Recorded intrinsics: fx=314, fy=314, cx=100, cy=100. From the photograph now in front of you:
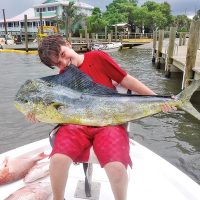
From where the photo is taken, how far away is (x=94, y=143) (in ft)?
8.52

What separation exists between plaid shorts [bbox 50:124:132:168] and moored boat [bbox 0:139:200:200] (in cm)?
66

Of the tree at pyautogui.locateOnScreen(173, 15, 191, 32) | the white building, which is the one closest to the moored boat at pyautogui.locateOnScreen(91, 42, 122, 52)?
the white building

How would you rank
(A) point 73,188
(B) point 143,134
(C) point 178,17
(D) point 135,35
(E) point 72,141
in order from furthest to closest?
1. (C) point 178,17
2. (D) point 135,35
3. (B) point 143,134
4. (A) point 73,188
5. (E) point 72,141

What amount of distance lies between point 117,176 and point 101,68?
3.47ft

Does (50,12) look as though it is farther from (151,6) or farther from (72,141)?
(72,141)

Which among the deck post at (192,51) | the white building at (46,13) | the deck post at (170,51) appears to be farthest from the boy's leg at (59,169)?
the white building at (46,13)

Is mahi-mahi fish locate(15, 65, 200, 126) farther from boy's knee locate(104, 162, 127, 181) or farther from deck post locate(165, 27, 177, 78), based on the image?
deck post locate(165, 27, 177, 78)

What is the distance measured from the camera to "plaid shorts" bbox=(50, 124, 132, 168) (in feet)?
8.00

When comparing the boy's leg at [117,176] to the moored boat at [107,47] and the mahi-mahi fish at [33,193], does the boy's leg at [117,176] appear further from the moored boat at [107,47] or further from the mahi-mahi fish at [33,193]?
the moored boat at [107,47]

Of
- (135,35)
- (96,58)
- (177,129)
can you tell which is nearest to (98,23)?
(135,35)

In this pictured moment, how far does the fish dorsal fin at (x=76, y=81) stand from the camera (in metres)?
2.66

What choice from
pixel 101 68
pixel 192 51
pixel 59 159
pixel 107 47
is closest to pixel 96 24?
pixel 107 47

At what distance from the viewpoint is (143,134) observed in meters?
7.61

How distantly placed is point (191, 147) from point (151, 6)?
64.2m
